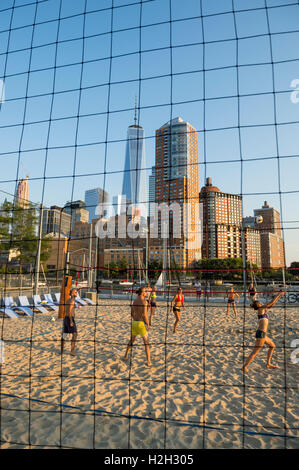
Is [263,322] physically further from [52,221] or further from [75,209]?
[52,221]

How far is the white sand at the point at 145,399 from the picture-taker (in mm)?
2512

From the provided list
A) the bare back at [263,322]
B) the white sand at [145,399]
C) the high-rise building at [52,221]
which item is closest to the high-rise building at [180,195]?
the bare back at [263,322]

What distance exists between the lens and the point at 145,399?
3.29 metres

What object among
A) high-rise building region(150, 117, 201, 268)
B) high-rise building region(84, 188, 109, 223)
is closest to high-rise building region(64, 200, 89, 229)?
high-rise building region(84, 188, 109, 223)

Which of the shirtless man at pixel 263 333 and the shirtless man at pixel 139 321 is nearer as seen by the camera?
the shirtless man at pixel 263 333

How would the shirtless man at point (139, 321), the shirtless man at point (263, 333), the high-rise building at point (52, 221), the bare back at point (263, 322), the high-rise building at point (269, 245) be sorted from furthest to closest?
the high-rise building at point (269, 245), the high-rise building at point (52, 221), the shirtless man at point (139, 321), the bare back at point (263, 322), the shirtless man at point (263, 333)

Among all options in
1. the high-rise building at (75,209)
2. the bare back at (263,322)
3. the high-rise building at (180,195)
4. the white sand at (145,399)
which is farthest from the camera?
the high-rise building at (180,195)

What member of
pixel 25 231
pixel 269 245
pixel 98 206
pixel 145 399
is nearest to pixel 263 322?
pixel 145 399

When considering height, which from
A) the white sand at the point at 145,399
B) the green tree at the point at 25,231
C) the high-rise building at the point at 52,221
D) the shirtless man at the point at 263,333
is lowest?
the white sand at the point at 145,399

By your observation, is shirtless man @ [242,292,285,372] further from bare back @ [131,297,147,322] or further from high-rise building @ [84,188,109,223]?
high-rise building @ [84,188,109,223]

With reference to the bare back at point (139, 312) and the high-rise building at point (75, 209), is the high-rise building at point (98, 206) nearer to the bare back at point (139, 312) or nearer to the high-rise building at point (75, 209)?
the high-rise building at point (75, 209)

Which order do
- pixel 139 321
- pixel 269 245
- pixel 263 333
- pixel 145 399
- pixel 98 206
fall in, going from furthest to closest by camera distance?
pixel 269 245
pixel 98 206
pixel 139 321
pixel 263 333
pixel 145 399
